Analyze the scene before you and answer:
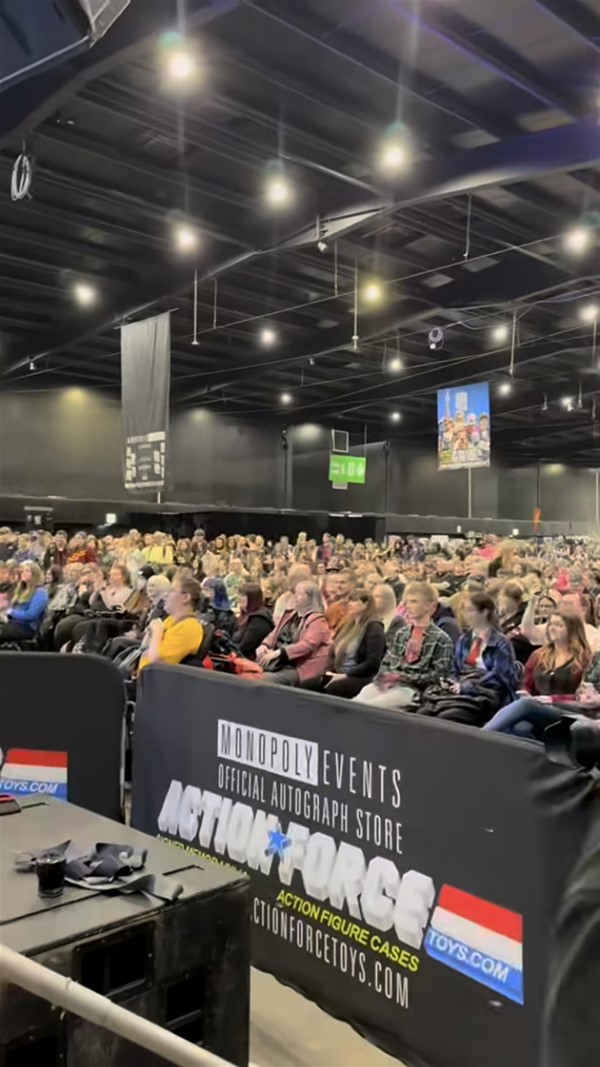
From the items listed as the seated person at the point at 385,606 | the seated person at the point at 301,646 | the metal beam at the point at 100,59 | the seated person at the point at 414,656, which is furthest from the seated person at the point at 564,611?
the metal beam at the point at 100,59

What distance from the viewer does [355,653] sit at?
5.78 m

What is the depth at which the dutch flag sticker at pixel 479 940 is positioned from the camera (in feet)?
7.64

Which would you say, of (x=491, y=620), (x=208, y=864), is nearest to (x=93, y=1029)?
(x=208, y=864)

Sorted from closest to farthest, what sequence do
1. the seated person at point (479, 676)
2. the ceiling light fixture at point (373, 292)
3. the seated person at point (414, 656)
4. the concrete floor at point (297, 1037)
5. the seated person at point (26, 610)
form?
the concrete floor at point (297, 1037), the seated person at point (479, 676), the seated person at point (414, 656), the seated person at point (26, 610), the ceiling light fixture at point (373, 292)

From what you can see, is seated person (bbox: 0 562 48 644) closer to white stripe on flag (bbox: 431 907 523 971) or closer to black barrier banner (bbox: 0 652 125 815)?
black barrier banner (bbox: 0 652 125 815)

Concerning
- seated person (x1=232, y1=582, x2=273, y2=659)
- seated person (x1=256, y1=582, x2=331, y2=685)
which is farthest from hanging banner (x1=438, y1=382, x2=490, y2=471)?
seated person (x1=256, y1=582, x2=331, y2=685)

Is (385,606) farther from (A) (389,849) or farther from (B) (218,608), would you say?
(A) (389,849)

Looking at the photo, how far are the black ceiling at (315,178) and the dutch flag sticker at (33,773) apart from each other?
11.7ft

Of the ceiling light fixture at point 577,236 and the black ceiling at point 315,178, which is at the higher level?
the black ceiling at point 315,178

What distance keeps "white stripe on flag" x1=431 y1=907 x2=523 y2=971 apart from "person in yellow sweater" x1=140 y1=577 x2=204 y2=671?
8.17 feet

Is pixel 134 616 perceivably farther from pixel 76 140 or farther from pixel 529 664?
pixel 76 140

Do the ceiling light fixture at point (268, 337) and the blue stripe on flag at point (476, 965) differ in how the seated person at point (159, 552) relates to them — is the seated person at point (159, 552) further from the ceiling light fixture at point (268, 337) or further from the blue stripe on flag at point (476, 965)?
the blue stripe on flag at point (476, 965)

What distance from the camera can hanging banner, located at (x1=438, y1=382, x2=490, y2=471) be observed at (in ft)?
46.5

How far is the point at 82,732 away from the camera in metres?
4.04
